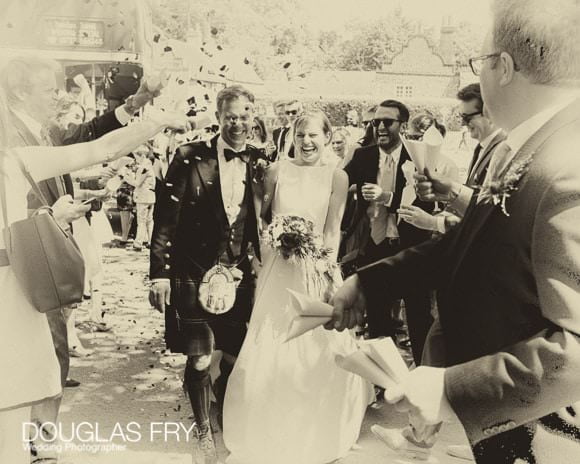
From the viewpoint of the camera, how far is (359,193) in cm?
256

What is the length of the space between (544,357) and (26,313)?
182cm

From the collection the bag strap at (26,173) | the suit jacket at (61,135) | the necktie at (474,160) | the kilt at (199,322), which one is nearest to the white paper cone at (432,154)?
the necktie at (474,160)

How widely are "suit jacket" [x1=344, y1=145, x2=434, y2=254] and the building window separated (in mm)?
190

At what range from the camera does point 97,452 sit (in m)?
2.69

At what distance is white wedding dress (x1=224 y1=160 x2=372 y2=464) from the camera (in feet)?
8.97

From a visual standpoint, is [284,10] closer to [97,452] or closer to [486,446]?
[486,446]

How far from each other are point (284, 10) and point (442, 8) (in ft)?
1.83

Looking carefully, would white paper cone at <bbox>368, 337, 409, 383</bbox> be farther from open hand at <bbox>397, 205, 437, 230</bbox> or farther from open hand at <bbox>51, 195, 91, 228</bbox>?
open hand at <bbox>51, 195, 91, 228</bbox>

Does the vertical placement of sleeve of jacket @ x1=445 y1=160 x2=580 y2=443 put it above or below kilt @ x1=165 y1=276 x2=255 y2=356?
above

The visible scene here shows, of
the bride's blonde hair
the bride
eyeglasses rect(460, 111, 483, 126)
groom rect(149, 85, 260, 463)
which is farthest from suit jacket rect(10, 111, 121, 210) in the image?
eyeglasses rect(460, 111, 483, 126)

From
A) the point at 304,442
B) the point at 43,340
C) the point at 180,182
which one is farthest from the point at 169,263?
the point at 304,442

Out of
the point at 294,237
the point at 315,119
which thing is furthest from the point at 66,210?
the point at 315,119

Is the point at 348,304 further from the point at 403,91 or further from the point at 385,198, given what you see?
the point at 403,91

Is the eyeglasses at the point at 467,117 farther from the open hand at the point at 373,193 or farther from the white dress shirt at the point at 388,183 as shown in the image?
the open hand at the point at 373,193
